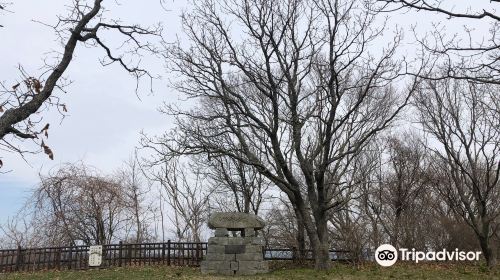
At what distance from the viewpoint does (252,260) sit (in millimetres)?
14719

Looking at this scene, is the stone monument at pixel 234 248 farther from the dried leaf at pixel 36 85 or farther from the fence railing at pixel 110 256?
the dried leaf at pixel 36 85

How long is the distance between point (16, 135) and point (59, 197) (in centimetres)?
1773

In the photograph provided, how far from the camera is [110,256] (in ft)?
60.7

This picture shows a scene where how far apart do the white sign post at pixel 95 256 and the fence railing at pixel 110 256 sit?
1.20 feet

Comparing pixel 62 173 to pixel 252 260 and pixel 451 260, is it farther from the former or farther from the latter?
pixel 451 260

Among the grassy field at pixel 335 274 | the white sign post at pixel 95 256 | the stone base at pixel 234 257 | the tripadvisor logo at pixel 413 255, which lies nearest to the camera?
the grassy field at pixel 335 274

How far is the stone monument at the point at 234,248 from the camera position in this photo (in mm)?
14648

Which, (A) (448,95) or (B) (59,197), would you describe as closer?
(A) (448,95)

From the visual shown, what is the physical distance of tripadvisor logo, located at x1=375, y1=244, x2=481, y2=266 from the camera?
16.8m

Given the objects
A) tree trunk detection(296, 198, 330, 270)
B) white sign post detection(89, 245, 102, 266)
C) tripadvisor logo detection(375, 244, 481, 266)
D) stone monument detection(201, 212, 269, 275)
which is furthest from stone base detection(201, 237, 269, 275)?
white sign post detection(89, 245, 102, 266)

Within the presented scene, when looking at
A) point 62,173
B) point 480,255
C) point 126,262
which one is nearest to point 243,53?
point 126,262

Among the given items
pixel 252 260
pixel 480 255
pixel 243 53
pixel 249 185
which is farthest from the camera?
pixel 249 185

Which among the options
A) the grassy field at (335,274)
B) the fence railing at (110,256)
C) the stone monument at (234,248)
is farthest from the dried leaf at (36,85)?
the fence railing at (110,256)

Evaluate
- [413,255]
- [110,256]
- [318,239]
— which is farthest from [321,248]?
[110,256]
